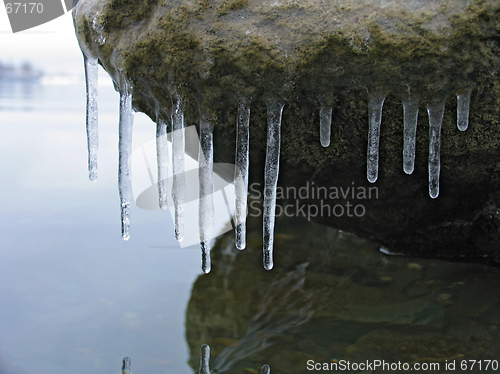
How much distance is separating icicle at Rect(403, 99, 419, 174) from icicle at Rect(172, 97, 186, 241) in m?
0.96

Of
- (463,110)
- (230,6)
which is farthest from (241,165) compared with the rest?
(463,110)

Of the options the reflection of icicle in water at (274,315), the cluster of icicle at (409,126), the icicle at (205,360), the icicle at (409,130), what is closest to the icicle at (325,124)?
the cluster of icicle at (409,126)

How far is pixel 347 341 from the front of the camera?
2193mm

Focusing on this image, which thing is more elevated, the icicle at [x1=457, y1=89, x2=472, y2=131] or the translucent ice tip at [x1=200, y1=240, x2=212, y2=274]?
the icicle at [x1=457, y1=89, x2=472, y2=131]

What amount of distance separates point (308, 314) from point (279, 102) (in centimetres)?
122

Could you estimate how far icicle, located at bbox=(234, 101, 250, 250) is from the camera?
6.37 feet

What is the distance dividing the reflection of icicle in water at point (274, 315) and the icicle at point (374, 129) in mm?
912

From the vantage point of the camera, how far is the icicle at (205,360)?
2014mm

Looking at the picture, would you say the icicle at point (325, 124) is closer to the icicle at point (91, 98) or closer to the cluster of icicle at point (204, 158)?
the cluster of icicle at point (204, 158)

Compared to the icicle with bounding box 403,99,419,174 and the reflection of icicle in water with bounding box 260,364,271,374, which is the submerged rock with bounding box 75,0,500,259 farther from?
the reflection of icicle in water with bounding box 260,364,271,374

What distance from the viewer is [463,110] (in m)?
1.82

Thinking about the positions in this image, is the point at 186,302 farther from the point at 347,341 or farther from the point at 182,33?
the point at 182,33

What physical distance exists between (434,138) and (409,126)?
120 mm

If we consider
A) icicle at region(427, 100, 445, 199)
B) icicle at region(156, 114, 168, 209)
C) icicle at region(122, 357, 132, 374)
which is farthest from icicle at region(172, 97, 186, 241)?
icicle at region(427, 100, 445, 199)
